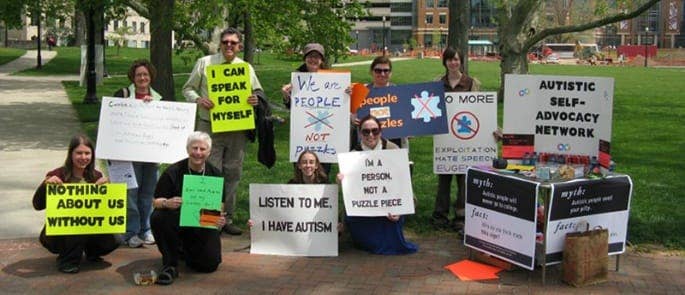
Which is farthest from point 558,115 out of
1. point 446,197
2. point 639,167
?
point 639,167

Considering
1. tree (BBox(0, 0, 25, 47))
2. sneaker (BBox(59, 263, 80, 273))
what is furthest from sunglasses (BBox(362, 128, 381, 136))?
tree (BBox(0, 0, 25, 47))

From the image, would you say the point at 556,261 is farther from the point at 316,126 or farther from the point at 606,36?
the point at 606,36

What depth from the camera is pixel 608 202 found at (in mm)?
6215

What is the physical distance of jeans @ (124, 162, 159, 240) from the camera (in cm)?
696

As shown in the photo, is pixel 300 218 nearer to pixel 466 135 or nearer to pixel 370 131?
pixel 370 131

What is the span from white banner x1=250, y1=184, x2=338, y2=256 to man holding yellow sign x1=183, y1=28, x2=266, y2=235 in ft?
2.42

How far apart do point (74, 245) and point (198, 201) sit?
Result: 1.11 m

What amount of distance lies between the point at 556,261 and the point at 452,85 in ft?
7.14

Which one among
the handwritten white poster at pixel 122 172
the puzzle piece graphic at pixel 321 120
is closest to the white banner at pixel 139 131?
the handwritten white poster at pixel 122 172

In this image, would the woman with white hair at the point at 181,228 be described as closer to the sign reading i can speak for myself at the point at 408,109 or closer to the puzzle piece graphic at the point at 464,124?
the sign reading i can speak for myself at the point at 408,109

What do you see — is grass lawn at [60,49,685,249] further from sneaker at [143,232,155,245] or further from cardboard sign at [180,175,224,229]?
cardboard sign at [180,175,224,229]

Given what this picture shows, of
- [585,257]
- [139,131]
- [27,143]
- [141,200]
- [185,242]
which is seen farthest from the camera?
[27,143]

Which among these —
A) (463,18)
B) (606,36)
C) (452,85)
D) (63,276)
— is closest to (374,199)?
(452,85)

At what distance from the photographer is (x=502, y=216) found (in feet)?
20.5
